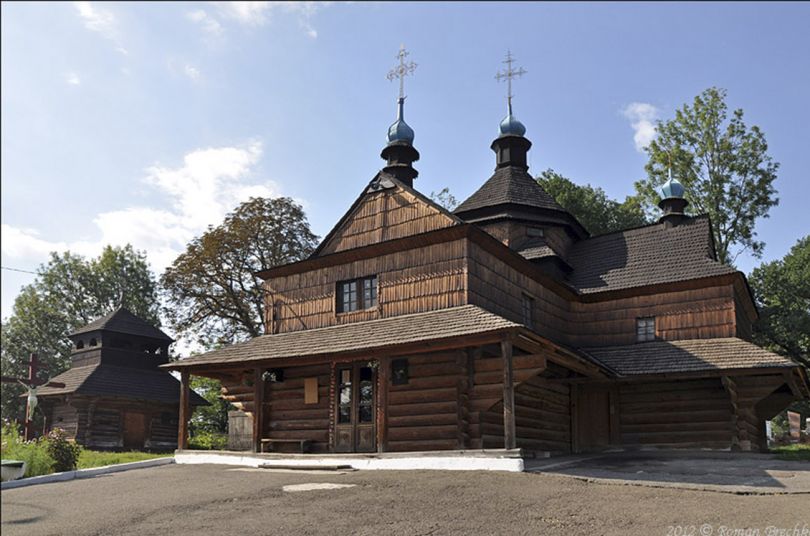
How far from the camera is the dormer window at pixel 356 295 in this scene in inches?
815

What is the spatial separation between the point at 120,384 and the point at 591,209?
26410 millimetres

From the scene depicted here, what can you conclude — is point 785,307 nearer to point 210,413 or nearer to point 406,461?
point 406,461

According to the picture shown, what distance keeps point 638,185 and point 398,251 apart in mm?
26979

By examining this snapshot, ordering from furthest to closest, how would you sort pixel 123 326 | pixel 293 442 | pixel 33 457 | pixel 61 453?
pixel 123 326 → pixel 293 442 → pixel 61 453 → pixel 33 457

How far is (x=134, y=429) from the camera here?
34281 mm

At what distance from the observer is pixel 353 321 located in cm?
2064

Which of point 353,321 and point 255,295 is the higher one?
point 255,295

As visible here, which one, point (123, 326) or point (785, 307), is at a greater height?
point (785, 307)

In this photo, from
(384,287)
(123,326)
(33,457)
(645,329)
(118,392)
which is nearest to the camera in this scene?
(33,457)

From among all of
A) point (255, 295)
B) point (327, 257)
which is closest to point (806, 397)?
point (327, 257)

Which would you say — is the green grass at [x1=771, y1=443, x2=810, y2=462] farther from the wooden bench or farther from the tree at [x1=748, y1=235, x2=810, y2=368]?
the wooden bench

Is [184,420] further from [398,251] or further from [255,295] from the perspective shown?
[255,295]

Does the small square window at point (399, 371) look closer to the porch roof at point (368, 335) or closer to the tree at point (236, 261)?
the porch roof at point (368, 335)

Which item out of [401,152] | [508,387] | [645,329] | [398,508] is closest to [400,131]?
[401,152]
